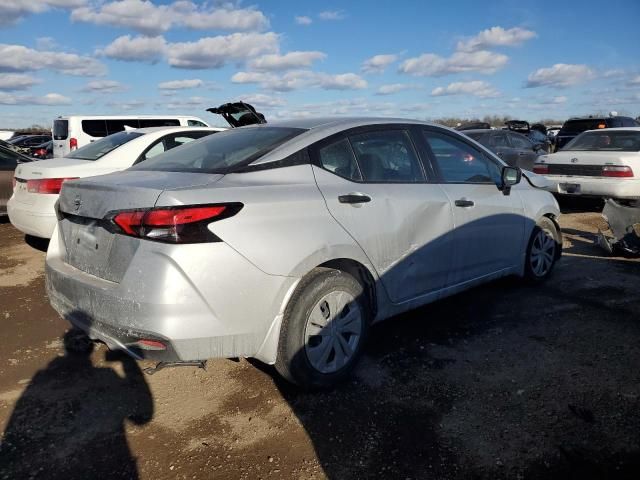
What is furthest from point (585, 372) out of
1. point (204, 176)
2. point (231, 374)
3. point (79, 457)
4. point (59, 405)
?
point (59, 405)

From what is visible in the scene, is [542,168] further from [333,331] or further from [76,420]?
[76,420]

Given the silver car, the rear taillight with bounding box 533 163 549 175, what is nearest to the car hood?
the silver car

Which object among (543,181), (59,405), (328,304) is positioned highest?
(543,181)

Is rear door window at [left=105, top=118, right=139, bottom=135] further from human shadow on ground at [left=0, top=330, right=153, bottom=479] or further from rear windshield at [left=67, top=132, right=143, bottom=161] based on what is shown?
human shadow on ground at [left=0, top=330, right=153, bottom=479]

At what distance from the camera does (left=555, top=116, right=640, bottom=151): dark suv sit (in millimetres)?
15024

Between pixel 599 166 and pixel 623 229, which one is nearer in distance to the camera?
pixel 623 229

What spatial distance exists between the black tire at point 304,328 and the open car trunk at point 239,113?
895cm

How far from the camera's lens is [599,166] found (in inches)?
338

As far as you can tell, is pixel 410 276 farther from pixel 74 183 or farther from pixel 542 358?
pixel 74 183

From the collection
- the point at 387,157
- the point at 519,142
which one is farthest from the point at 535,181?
the point at 519,142

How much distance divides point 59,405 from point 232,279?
1.38 metres

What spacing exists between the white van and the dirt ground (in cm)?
911

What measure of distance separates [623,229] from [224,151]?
509 cm

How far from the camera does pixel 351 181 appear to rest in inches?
133
